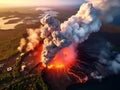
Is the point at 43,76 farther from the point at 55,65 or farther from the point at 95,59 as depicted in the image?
the point at 95,59

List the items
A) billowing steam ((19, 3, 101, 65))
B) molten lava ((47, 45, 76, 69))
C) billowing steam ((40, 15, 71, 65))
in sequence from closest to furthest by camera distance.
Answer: billowing steam ((40, 15, 71, 65)) → billowing steam ((19, 3, 101, 65)) → molten lava ((47, 45, 76, 69))

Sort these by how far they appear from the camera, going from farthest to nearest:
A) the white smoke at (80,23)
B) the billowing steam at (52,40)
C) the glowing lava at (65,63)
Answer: the white smoke at (80,23) < the glowing lava at (65,63) < the billowing steam at (52,40)

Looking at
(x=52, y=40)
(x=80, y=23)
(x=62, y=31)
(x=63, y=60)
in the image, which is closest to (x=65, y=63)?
(x=63, y=60)

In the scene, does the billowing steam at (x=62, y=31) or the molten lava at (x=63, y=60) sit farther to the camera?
the molten lava at (x=63, y=60)

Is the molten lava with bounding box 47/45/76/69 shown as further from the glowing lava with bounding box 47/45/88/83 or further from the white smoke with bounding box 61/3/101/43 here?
the white smoke with bounding box 61/3/101/43

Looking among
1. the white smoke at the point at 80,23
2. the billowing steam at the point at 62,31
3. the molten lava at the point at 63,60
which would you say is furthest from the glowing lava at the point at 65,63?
the white smoke at the point at 80,23

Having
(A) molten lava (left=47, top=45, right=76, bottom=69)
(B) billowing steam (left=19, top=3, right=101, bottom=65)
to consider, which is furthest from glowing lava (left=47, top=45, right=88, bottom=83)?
(B) billowing steam (left=19, top=3, right=101, bottom=65)

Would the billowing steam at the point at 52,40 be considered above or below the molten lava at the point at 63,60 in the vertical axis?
above

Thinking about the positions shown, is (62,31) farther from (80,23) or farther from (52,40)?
(80,23)

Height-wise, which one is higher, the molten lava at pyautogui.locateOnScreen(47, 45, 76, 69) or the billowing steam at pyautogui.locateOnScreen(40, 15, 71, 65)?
the billowing steam at pyautogui.locateOnScreen(40, 15, 71, 65)

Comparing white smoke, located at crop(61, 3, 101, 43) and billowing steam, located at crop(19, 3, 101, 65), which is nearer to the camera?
billowing steam, located at crop(19, 3, 101, 65)

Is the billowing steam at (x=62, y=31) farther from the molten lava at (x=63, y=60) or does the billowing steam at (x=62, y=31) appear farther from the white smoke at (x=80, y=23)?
the molten lava at (x=63, y=60)
